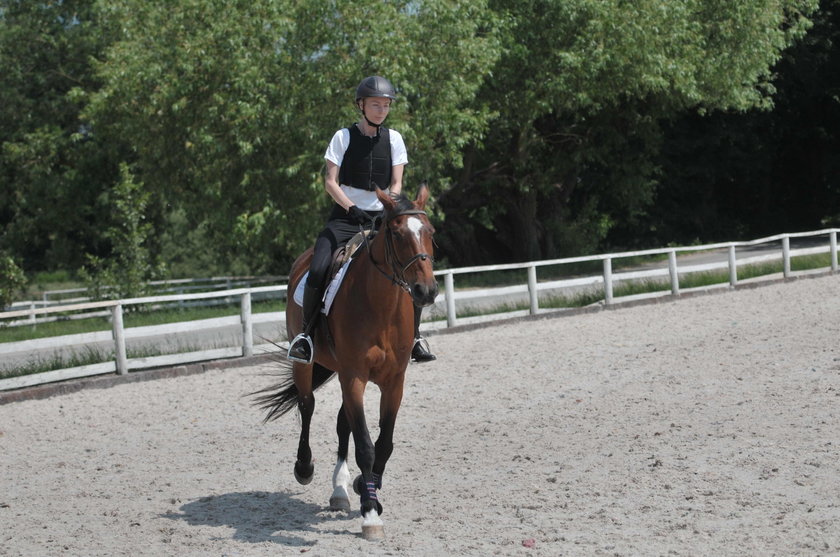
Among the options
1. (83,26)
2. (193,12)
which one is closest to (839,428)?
(193,12)

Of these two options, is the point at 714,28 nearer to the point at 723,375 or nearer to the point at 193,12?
the point at 193,12

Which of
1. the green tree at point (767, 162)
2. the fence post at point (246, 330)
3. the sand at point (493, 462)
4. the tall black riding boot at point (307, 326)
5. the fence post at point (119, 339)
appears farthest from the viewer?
the green tree at point (767, 162)

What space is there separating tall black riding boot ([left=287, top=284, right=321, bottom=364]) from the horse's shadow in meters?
1.03

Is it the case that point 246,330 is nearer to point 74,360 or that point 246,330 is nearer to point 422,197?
point 74,360

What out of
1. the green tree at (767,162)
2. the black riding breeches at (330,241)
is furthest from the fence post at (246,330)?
the green tree at (767,162)

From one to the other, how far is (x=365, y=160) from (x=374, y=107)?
14.4 inches

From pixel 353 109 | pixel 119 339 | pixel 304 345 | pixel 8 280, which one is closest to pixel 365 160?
pixel 304 345

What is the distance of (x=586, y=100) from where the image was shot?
28.5 m

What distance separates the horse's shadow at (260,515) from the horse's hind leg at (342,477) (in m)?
0.06

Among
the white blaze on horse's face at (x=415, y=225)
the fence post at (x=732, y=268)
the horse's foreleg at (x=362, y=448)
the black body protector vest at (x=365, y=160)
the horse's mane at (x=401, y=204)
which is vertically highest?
the black body protector vest at (x=365, y=160)

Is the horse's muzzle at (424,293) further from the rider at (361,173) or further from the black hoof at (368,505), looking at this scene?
the black hoof at (368,505)

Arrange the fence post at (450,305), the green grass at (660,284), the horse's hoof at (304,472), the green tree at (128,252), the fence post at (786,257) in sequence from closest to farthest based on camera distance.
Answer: the horse's hoof at (304,472), the fence post at (450,305), the green grass at (660,284), the green tree at (128,252), the fence post at (786,257)

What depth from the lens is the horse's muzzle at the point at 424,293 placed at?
18.7 feet

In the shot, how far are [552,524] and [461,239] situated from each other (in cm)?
3024
